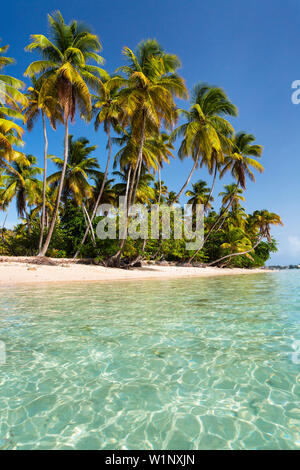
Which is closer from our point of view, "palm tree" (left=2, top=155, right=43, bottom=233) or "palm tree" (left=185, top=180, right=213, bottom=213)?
"palm tree" (left=2, top=155, right=43, bottom=233)

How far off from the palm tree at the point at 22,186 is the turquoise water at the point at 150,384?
24.4m

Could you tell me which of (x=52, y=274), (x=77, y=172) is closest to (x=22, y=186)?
(x=77, y=172)

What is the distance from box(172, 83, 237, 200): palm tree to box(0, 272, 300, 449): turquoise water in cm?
1759

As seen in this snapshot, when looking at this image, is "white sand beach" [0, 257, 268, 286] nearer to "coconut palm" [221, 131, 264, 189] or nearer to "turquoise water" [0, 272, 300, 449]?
"turquoise water" [0, 272, 300, 449]

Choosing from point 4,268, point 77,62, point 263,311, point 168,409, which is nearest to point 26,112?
point 77,62

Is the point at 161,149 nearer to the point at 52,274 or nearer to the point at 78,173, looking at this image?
the point at 78,173

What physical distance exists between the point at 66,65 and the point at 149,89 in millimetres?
5205

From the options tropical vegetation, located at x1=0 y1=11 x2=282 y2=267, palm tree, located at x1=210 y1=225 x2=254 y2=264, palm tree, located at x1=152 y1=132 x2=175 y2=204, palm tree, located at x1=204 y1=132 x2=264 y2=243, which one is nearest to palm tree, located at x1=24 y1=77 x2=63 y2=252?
tropical vegetation, located at x1=0 y1=11 x2=282 y2=267

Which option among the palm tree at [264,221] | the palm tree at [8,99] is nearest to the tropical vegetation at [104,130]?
the palm tree at [8,99]

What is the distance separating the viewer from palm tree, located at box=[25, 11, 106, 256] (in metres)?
16.6

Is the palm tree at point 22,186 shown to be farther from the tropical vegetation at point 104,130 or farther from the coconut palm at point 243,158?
the coconut palm at point 243,158

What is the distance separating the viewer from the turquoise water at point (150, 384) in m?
2.10

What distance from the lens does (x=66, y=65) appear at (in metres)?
16.1
